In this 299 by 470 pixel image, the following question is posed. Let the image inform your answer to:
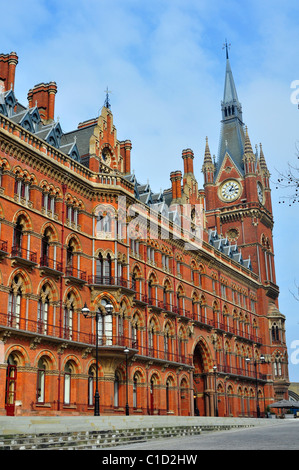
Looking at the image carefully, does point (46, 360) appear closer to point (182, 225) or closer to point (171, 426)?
point (171, 426)

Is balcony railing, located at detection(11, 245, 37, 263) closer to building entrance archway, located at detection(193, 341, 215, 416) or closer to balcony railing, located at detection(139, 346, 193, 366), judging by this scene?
balcony railing, located at detection(139, 346, 193, 366)

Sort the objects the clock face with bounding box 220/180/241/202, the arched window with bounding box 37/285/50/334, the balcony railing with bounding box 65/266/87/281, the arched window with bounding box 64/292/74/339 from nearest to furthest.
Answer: the arched window with bounding box 37/285/50/334 < the arched window with bounding box 64/292/74/339 < the balcony railing with bounding box 65/266/87/281 < the clock face with bounding box 220/180/241/202

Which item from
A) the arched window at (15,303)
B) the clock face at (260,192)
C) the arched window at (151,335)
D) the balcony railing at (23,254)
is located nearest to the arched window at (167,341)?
the arched window at (151,335)

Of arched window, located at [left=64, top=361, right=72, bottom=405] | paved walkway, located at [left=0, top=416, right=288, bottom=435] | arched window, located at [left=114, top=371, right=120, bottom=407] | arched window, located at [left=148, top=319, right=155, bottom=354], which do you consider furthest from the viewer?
arched window, located at [left=148, top=319, right=155, bottom=354]

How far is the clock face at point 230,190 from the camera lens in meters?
91.7

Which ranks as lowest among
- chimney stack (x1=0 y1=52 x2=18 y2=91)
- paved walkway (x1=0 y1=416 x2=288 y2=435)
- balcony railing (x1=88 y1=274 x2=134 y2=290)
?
paved walkway (x1=0 y1=416 x2=288 y2=435)

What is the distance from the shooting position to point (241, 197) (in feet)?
298

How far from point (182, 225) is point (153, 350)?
51.7 ft

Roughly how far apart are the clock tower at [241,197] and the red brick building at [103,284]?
10870 mm

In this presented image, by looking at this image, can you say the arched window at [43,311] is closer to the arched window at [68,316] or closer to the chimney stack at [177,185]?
the arched window at [68,316]

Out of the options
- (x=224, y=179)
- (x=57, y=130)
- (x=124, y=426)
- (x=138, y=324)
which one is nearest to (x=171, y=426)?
(x=124, y=426)

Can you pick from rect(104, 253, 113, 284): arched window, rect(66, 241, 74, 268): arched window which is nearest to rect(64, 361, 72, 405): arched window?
rect(66, 241, 74, 268): arched window

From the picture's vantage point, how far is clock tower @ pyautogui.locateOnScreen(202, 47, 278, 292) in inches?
3472

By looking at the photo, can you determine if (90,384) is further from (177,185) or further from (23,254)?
(177,185)
